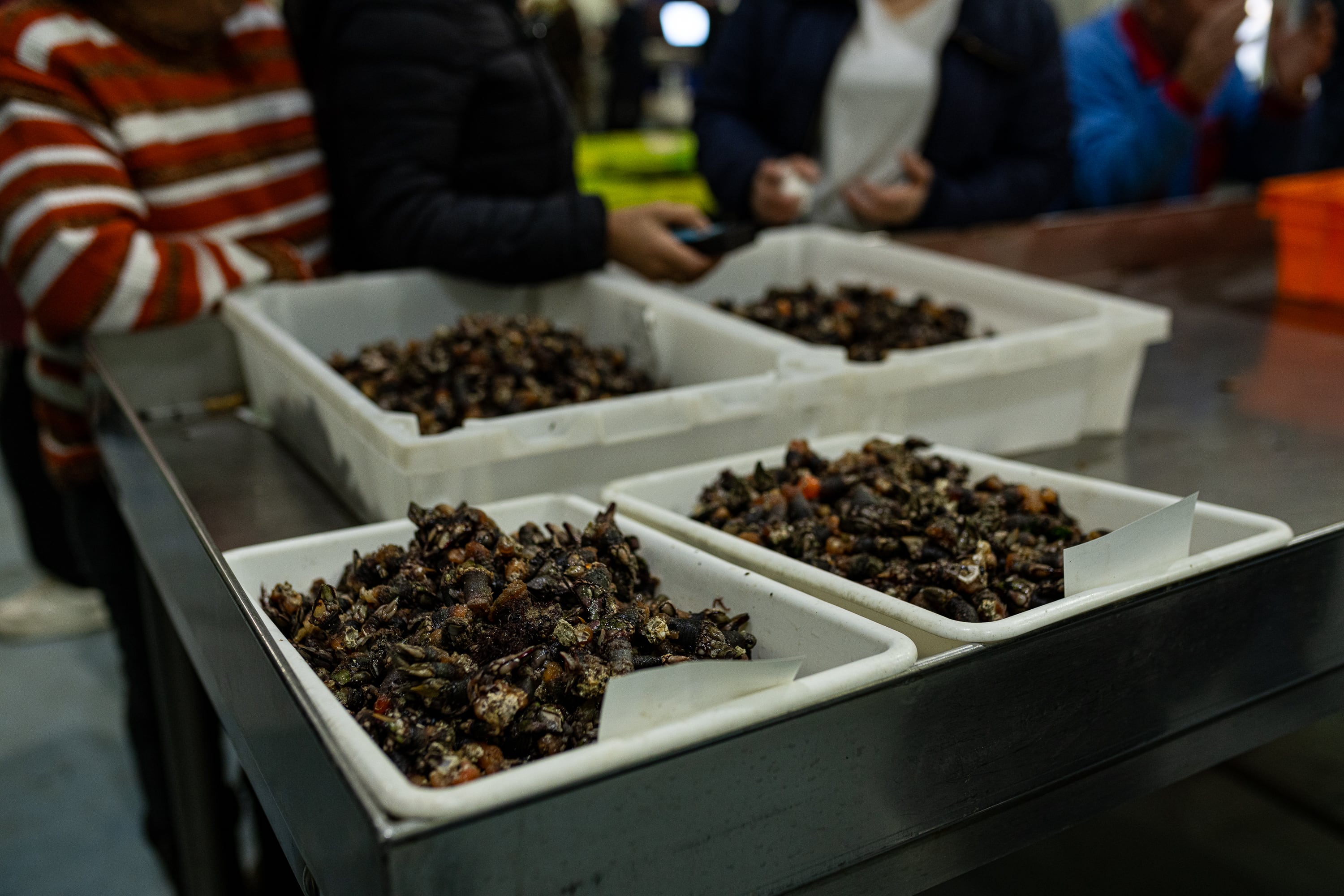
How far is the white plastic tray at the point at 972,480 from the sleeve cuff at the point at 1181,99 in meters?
1.80

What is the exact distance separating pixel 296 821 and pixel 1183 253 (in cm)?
250

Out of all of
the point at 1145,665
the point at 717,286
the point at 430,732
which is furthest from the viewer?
the point at 717,286

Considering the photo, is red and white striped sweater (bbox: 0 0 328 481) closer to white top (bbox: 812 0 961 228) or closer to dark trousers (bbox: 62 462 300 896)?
dark trousers (bbox: 62 462 300 896)

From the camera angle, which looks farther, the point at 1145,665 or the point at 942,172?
the point at 942,172

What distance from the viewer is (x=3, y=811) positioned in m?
2.33

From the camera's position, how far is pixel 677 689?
28.8 inches

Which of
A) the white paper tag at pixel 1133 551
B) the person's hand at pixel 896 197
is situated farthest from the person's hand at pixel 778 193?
the white paper tag at pixel 1133 551

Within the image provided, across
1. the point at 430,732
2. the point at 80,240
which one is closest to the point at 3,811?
the point at 80,240

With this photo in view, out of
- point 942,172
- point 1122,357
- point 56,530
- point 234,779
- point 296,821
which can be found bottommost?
point 234,779

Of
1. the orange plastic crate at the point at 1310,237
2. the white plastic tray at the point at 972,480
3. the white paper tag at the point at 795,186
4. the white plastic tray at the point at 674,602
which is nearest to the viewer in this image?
the white plastic tray at the point at 674,602

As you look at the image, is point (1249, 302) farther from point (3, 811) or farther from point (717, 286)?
point (3, 811)

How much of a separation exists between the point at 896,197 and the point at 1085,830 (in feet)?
4.32

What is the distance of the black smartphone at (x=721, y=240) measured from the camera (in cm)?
179

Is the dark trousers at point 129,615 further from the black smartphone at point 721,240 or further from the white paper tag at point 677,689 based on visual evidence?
the white paper tag at point 677,689
